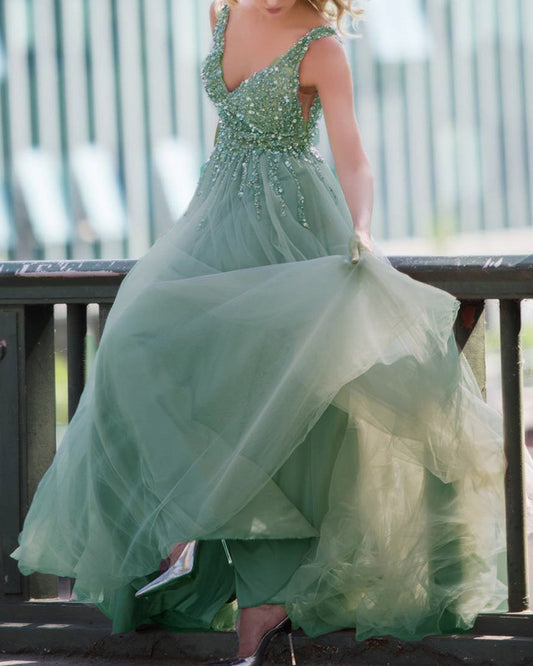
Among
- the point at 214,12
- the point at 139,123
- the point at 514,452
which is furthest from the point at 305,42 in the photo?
the point at 139,123

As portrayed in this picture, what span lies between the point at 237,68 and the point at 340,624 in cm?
147

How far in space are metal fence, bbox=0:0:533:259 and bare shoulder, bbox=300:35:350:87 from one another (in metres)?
21.6

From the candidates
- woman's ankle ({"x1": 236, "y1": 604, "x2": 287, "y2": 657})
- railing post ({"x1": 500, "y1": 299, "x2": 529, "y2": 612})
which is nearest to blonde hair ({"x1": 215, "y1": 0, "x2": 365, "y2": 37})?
railing post ({"x1": 500, "y1": 299, "x2": 529, "y2": 612})

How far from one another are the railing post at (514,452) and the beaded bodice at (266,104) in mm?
721

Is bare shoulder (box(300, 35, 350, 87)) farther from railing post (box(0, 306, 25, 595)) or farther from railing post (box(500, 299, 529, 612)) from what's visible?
railing post (box(0, 306, 25, 595))

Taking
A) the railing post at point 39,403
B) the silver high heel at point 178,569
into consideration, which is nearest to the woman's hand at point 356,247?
the silver high heel at point 178,569

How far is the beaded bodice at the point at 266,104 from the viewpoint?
3348 mm

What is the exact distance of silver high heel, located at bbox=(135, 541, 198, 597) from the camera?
3.35m

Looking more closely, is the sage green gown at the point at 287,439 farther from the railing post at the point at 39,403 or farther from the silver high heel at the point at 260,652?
the railing post at the point at 39,403

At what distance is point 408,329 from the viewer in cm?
312

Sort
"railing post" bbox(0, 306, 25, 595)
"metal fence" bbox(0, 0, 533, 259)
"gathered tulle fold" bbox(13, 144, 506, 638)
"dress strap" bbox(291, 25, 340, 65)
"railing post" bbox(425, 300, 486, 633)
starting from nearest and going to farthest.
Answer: "gathered tulle fold" bbox(13, 144, 506, 638) < "railing post" bbox(425, 300, 486, 633) < "dress strap" bbox(291, 25, 340, 65) < "railing post" bbox(0, 306, 25, 595) < "metal fence" bbox(0, 0, 533, 259)

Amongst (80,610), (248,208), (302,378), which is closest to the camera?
(302,378)

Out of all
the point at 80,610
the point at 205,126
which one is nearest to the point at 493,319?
the point at 205,126

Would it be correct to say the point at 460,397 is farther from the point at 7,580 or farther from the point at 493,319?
the point at 493,319
